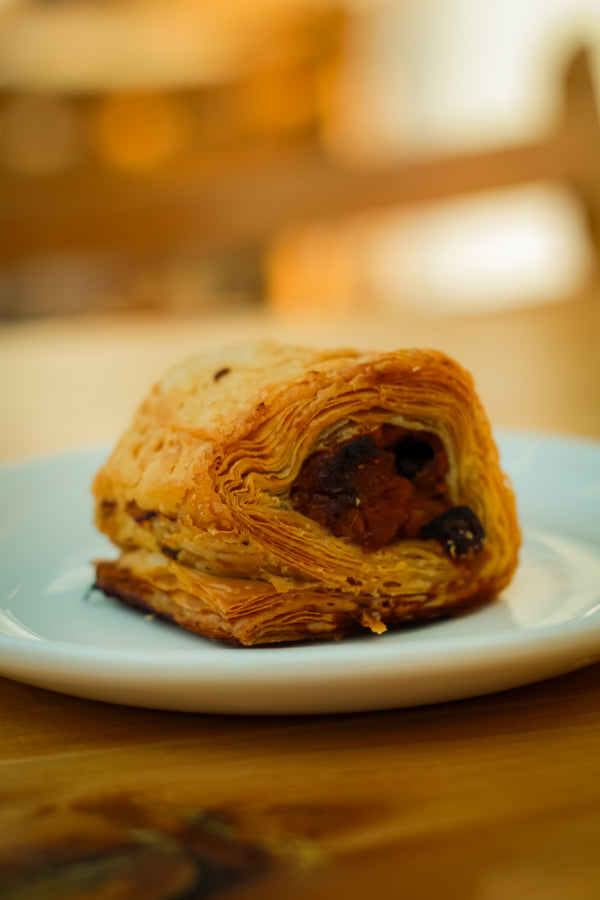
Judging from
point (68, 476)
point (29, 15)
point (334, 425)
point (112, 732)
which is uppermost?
point (29, 15)

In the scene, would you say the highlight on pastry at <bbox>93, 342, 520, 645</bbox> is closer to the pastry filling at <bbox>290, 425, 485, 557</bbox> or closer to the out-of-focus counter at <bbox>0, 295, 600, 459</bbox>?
the pastry filling at <bbox>290, 425, 485, 557</bbox>

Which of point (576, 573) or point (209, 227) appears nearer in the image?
point (576, 573)

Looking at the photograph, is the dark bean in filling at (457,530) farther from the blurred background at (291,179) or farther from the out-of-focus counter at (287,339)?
the blurred background at (291,179)

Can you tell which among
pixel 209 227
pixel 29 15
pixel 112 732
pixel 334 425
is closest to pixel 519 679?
pixel 112 732

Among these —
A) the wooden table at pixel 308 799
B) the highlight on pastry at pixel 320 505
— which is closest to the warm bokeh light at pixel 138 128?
the highlight on pastry at pixel 320 505

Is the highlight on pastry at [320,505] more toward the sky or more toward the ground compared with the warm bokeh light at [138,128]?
more toward the ground

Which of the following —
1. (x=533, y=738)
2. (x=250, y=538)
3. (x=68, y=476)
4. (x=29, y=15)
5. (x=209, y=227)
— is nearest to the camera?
(x=533, y=738)

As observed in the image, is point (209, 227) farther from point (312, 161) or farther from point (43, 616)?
point (43, 616)
